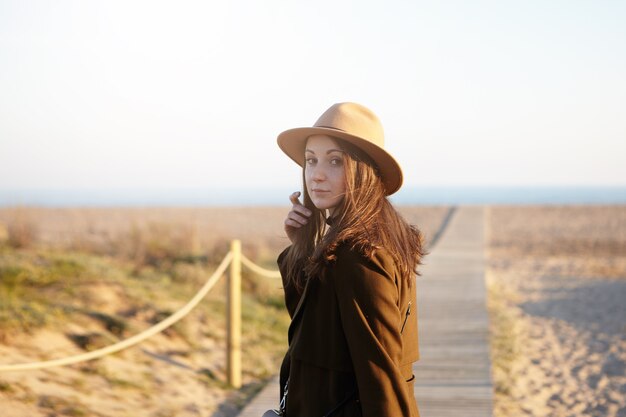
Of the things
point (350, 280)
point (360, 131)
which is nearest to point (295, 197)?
point (360, 131)

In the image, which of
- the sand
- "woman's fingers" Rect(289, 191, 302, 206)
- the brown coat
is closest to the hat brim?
"woman's fingers" Rect(289, 191, 302, 206)

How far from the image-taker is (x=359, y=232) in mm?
1924

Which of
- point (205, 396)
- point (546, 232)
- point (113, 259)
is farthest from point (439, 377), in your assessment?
point (546, 232)

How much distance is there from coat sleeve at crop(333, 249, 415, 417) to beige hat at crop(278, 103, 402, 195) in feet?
1.10

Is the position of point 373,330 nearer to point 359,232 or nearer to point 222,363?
point 359,232

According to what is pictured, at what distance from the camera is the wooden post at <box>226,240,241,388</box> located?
5.47 m

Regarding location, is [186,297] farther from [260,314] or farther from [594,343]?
[594,343]

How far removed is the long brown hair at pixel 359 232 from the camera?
192cm

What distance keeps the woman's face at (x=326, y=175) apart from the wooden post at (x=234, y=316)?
3421 millimetres

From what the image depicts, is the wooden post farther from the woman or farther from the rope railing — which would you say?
the woman

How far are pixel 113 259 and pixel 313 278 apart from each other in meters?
9.10

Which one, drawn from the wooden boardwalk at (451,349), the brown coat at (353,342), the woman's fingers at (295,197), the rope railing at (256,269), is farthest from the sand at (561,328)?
the brown coat at (353,342)

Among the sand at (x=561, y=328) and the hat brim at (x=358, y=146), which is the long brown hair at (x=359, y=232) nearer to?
the hat brim at (x=358, y=146)

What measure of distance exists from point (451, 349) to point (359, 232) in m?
4.90
